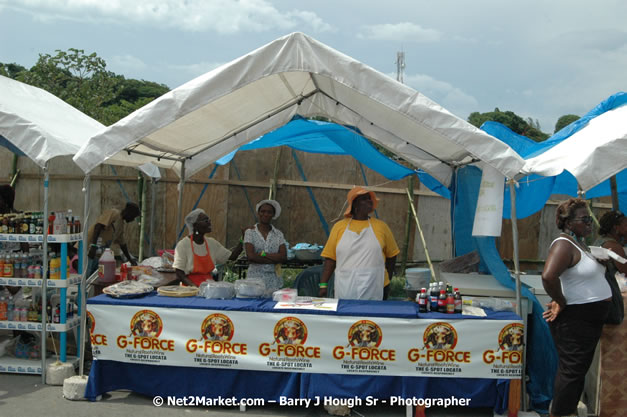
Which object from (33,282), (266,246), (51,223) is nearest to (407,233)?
(266,246)

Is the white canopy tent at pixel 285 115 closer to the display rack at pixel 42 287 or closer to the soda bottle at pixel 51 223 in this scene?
the soda bottle at pixel 51 223

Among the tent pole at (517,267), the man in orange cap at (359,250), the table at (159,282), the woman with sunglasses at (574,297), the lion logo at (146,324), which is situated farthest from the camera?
the table at (159,282)

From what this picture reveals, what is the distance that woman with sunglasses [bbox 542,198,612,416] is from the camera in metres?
3.65

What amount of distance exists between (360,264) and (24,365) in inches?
129

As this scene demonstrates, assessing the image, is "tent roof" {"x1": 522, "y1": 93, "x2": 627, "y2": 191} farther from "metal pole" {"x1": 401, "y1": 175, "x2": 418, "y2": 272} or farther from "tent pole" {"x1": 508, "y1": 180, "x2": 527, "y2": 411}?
"metal pole" {"x1": 401, "y1": 175, "x2": 418, "y2": 272}

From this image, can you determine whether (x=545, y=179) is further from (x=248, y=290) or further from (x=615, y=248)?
(x=248, y=290)

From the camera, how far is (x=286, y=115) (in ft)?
21.3

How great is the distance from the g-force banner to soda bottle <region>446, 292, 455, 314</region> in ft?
0.40

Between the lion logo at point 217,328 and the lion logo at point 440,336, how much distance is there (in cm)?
153

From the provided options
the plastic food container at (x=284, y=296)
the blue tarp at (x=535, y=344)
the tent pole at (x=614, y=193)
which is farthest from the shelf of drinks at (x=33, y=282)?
the tent pole at (x=614, y=193)

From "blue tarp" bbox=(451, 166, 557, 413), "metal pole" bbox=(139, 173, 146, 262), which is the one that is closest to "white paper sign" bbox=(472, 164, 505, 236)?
"blue tarp" bbox=(451, 166, 557, 413)

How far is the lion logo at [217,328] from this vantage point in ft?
14.0

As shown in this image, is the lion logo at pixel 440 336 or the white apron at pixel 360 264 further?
the white apron at pixel 360 264

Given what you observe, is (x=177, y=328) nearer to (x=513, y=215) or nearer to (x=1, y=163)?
(x=513, y=215)
